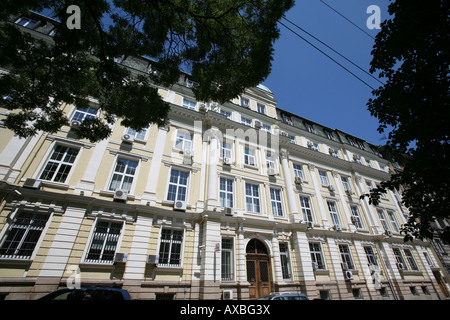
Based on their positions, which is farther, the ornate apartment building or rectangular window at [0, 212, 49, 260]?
the ornate apartment building

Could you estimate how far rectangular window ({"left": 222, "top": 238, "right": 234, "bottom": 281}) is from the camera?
12839 millimetres

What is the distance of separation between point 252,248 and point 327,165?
13998mm

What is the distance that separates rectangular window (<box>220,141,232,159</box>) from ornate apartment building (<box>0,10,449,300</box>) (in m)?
0.12

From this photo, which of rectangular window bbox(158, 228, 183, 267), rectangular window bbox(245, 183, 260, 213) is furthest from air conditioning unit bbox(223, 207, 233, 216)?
rectangular window bbox(158, 228, 183, 267)

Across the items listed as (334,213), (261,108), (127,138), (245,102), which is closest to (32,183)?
(127,138)

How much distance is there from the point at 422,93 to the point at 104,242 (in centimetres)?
1560

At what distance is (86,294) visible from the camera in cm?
683

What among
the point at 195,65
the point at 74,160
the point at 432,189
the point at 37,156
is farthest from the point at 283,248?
the point at 37,156

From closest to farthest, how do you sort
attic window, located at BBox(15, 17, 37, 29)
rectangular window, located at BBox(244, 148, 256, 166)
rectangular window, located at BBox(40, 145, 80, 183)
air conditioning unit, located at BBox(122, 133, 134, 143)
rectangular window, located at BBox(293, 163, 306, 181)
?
rectangular window, located at BBox(40, 145, 80, 183)
air conditioning unit, located at BBox(122, 133, 134, 143)
attic window, located at BBox(15, 17, 37, 29)
rectangular window, located at BBox(244, 148, 256, 166)
rectangular window, located at BBox(293, 163, 306, 181)

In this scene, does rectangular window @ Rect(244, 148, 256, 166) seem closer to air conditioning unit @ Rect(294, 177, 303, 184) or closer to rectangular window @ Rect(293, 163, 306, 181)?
air conditioning unit @ Rect(294, 177, 303, 184)

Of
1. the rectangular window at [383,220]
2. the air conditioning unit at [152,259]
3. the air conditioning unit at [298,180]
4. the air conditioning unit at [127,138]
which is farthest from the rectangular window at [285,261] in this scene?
the rectangular window at [383,220]

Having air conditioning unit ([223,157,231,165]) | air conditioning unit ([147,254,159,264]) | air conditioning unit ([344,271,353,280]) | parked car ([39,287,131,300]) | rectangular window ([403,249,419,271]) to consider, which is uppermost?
air conditioning unit ([223,157,231,165])

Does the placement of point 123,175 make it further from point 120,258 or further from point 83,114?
point 83,114

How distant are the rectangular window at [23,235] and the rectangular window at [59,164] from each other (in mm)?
2089
